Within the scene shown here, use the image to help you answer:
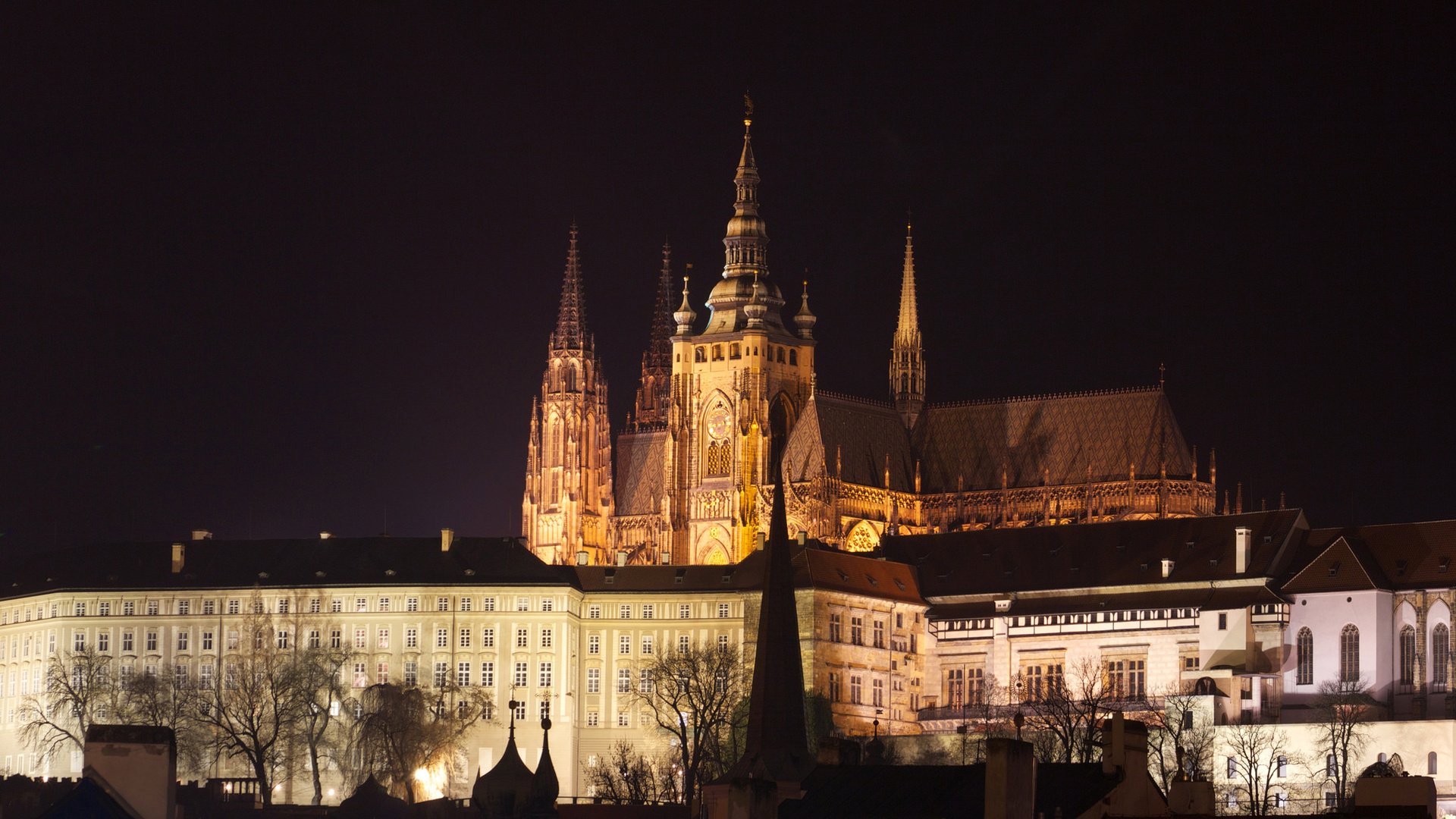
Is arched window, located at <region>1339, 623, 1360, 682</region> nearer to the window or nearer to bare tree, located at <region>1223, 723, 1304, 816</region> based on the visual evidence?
the window

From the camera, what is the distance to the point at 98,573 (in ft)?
602

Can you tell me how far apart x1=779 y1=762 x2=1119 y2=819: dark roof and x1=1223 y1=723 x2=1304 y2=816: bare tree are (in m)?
56.5

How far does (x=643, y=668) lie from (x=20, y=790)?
6364cm

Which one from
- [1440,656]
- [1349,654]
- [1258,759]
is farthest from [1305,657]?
[1258,759]

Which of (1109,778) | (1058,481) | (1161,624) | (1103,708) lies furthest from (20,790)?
(1058,481)

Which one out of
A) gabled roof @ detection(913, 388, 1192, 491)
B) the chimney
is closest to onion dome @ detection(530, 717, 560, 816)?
the chimney

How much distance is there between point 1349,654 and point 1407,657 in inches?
98.2

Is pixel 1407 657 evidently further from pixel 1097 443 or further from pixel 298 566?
pixel 298 566

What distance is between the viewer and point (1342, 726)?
5994 inches

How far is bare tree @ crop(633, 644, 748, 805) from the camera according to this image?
158000mm

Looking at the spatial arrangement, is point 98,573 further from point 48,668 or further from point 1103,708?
point 1103,708

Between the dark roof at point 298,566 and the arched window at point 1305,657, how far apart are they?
35.5 meters

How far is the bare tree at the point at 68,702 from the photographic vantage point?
173250 mm

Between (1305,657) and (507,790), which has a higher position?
(1305,657)
